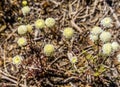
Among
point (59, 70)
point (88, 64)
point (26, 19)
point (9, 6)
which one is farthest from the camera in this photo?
point (9, 6)

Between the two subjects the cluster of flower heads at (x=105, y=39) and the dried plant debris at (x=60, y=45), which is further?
the dried plant debris at (x=60, y=45)

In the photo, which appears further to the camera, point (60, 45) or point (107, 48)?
point (60, 45)

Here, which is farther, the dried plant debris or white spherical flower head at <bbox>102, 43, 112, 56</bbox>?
the dried plant debris

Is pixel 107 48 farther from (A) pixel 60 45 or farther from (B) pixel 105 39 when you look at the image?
(A) pixel 60 45

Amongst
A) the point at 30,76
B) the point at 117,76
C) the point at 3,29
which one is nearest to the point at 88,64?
the point at 117,76

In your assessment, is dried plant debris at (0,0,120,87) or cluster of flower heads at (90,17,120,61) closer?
cluster of flower heads at (90,17,120,61)

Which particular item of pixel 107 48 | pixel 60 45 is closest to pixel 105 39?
pixel 107 48

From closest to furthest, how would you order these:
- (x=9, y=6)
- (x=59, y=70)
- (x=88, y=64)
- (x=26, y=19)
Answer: (x=88, y=64) < (x=59, y=70) < (x=26, y=19) < (x=9, y=6)

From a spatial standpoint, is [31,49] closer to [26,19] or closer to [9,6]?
[26,19]
